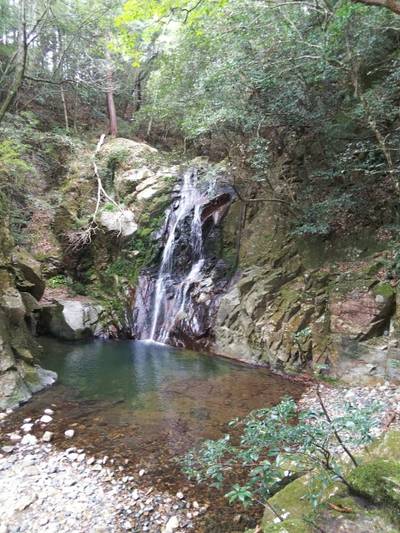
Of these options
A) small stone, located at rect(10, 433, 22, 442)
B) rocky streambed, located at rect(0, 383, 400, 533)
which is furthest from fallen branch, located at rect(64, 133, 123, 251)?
rocky streambed, located at rect(0, 383, 400, 533)

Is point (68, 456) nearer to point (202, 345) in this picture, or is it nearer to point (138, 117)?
point (202, 345)

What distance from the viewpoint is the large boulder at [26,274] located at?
946 centimetres

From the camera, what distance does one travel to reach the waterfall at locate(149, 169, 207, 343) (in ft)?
37.3

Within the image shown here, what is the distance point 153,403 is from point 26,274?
5710 millimetres

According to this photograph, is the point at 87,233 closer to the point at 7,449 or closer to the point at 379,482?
the point at 7,449

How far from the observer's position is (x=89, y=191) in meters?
15.0

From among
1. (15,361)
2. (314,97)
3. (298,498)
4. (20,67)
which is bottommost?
(15,361)

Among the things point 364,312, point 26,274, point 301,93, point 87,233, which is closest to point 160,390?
point 364,312

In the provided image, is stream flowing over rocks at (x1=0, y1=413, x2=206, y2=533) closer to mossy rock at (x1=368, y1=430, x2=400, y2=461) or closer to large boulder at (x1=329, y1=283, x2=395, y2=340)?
mossy rock at (x1=368, y1=430, x2=400, y2=461)

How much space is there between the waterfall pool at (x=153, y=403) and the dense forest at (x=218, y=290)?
0.13 ft

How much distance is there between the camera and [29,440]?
4773 millimetres

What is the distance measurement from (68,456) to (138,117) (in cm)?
1814

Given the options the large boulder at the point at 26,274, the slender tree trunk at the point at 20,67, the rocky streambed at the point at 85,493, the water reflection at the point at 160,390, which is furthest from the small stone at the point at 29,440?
the slender tree trunk at the point at 20,67

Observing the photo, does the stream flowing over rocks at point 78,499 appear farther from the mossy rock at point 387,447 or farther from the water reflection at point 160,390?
the mossy rock at point 387,447
